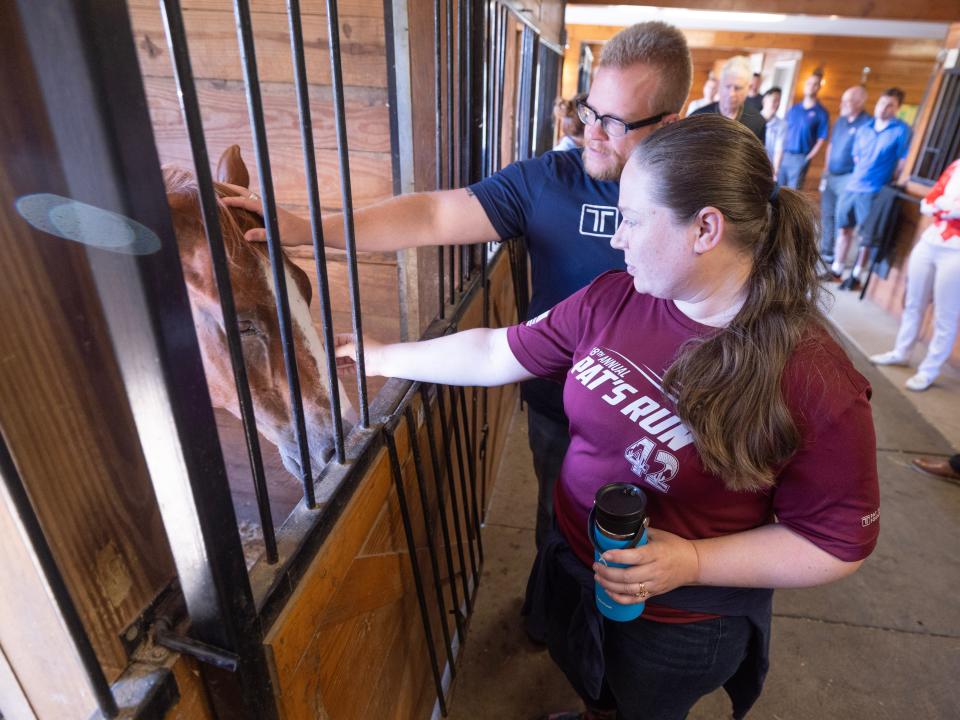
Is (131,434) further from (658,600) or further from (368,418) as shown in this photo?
(658,600)

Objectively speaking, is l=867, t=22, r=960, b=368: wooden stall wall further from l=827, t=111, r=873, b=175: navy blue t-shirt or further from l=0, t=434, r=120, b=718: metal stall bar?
l=0, t=434, r=120, b=718: metal stall bar

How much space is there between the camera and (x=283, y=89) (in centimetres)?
173

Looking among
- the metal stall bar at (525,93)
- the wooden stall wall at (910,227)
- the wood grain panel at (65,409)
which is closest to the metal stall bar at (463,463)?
the wood grain panel at (65,409)

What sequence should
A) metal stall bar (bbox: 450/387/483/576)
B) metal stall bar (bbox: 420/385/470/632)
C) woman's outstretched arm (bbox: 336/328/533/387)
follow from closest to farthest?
woman's outstretched arm (bbox: 336/328/533/387) < metal stall bar (bbox: 420/385/470/632) < metal stall bar (bbox: 450/387/483/576)

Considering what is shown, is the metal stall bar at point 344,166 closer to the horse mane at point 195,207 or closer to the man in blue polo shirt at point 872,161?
the horse mane at point 195,207

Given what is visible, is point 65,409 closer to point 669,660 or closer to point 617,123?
point 669,660

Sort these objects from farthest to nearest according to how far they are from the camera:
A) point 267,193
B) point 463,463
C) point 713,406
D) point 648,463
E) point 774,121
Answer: point 774,121, point 463,463, point 648,463, point 713,406, point 267,193

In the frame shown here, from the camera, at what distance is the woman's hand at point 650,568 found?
908 mm

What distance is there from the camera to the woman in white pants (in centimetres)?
332

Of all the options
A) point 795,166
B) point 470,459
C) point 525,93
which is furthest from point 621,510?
point 795,166

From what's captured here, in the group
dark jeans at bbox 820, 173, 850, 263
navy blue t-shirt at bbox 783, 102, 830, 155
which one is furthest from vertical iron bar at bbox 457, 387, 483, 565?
navy blue t-shirt at bbox 783, 102, 830, 155

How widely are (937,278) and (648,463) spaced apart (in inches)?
143

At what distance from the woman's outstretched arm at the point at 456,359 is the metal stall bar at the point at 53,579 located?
72 centimetres

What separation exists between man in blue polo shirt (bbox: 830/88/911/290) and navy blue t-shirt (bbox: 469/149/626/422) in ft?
15.2
